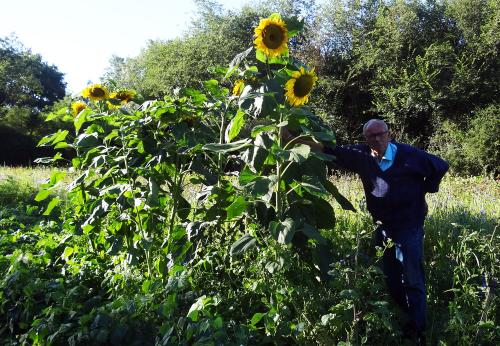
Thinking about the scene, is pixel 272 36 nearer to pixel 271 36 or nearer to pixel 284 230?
pixel 271 36

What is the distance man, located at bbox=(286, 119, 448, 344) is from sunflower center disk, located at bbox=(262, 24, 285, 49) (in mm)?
569

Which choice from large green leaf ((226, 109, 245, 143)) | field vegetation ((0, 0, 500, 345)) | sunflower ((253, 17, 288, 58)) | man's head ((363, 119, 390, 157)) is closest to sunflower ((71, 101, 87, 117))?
field vegetation ((0, 0, 500, 345))

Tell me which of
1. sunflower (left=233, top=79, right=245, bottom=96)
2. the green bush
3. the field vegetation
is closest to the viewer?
the field vegetation

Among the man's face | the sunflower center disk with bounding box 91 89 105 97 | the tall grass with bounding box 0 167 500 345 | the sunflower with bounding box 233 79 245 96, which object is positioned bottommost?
the tall grass with bounding box 0 167 500 345

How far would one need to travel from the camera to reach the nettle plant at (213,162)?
237 cm

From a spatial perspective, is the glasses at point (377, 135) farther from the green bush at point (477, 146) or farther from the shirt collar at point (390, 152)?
the green bush at point (477, 146)

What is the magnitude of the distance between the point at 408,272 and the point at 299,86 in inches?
44.9

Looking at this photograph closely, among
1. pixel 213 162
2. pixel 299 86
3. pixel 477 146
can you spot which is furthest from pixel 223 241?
pixel 477 146

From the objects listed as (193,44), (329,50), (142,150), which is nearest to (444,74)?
(329,50)

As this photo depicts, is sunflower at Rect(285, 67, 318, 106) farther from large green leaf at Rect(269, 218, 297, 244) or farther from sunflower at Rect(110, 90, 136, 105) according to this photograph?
sunflower at Rect(110, 90, 136, 105)

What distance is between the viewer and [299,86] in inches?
97.3

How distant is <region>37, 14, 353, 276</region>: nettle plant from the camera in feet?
7.79

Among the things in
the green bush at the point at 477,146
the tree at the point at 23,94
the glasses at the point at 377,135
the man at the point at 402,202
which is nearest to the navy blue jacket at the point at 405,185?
the man at the point at 402,202

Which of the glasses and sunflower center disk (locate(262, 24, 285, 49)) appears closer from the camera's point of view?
sunflower center disk (locate(262, 24, 285, 49))
